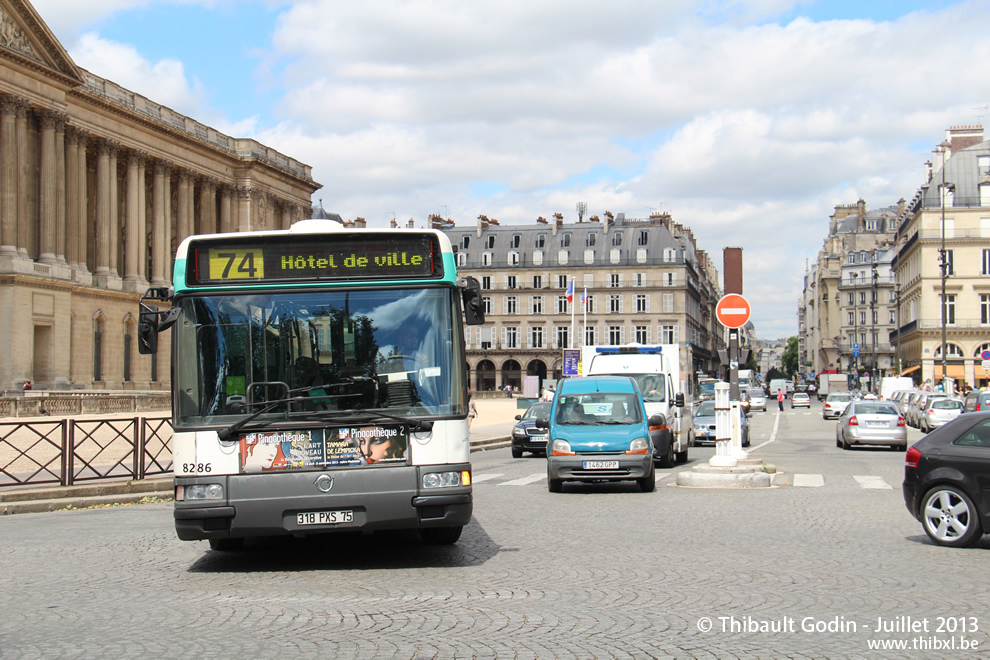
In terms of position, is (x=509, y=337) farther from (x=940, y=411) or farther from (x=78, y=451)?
(x=78, y=451)

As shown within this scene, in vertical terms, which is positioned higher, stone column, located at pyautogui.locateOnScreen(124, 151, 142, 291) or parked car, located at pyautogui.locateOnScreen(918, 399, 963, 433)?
stone column, located at pyautogui.locateOnScreen(124, 151, 142, 291)

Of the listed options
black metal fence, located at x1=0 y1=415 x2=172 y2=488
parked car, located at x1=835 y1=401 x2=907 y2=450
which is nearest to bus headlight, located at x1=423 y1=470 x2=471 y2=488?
black metal fence, located at x1=0 y1=415 x2=172 y2=488

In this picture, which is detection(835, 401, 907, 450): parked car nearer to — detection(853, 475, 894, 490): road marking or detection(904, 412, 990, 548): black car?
detection(853, 475, 894, 490): road marking

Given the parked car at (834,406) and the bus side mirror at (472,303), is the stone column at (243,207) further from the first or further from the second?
the bus side mirror at (472,303)

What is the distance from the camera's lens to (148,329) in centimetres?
952

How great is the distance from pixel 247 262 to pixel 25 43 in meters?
51.4

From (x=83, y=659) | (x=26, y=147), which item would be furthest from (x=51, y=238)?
(x=83, y=659)

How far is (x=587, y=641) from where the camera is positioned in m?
6.76

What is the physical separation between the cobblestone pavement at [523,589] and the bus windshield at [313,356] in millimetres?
1511

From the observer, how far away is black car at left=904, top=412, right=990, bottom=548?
1068 cm

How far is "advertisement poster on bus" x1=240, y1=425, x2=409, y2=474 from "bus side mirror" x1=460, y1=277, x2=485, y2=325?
140cm

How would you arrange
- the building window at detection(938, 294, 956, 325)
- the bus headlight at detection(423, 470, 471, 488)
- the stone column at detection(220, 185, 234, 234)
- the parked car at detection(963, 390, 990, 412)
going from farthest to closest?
1. the building window at detection(938, 294, 956, 325)
2. the stone column at detection(220, 185, 234, 234)
3. the parked car at detection(963, 390, 990, 412)
4. the bus headlight at detection(423, 470, 471, 488)

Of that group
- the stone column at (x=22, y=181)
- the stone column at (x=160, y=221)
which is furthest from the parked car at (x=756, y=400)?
the stone column at (x=22, y=181)

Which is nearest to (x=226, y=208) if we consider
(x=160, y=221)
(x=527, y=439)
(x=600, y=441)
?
(x=160, y=221)
